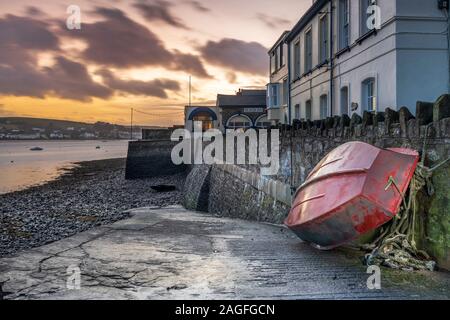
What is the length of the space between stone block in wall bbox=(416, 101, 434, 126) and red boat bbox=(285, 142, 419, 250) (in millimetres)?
360

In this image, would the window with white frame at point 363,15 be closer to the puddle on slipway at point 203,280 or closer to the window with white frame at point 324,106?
the window with white frame at point 324,106

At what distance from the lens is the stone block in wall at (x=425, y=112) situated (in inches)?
171

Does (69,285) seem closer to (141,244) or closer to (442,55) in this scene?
(141,244)

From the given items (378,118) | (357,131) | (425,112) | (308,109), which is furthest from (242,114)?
(425,112)

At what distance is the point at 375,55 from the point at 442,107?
8.19 metres

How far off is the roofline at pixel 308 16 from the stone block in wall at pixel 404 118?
487 inches

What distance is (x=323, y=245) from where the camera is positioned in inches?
201

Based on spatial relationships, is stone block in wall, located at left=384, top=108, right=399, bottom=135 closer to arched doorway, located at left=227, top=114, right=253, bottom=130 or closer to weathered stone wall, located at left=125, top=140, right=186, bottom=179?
weathered stone wall, located at left=125, top=140, right=186, bottom=179

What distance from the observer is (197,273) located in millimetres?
4238

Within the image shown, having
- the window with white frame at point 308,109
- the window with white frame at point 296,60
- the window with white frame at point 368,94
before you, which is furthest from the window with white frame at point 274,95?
the window with white frame at point 368,94

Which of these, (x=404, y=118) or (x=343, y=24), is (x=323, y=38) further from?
(x=404, y=118)

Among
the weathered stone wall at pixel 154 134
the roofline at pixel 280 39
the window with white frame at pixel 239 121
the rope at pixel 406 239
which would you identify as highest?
the roofline at pixel 280 39
